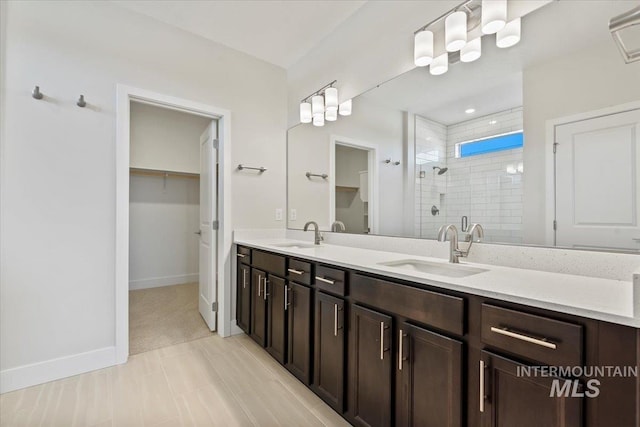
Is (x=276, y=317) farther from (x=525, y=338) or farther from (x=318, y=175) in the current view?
(x=525, y=338)

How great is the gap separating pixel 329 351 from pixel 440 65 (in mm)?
1840

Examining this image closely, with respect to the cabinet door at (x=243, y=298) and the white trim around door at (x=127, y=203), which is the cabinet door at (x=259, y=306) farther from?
the white trim around door at (x=127, y=203)

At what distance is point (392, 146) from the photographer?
2127mm

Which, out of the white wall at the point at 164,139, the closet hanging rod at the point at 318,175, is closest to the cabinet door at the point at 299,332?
the closet hanging rod at the point at 318,175

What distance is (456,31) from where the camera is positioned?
5.37ft

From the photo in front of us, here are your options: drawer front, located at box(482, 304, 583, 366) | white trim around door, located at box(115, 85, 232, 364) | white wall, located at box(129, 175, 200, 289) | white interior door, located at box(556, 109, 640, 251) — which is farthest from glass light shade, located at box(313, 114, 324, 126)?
white wall, located at box(129, 175, 200, 289)

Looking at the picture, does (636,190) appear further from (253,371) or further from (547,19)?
(253,371)

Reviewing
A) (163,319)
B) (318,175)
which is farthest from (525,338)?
(163,319)

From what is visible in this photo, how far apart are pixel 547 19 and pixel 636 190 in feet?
2.93

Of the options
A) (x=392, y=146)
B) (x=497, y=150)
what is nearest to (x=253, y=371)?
(x=392, y=146)

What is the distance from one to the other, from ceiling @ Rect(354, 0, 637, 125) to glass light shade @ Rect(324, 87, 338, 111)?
0.56m

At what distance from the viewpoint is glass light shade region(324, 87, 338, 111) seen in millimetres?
2574

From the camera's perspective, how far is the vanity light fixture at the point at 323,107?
2.57m

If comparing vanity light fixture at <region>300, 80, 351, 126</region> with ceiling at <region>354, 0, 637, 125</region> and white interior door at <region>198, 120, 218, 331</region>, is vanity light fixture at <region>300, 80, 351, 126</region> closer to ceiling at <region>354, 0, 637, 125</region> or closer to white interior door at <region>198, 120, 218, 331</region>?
ceiling at <region>354, 0, 637, 125</region>
